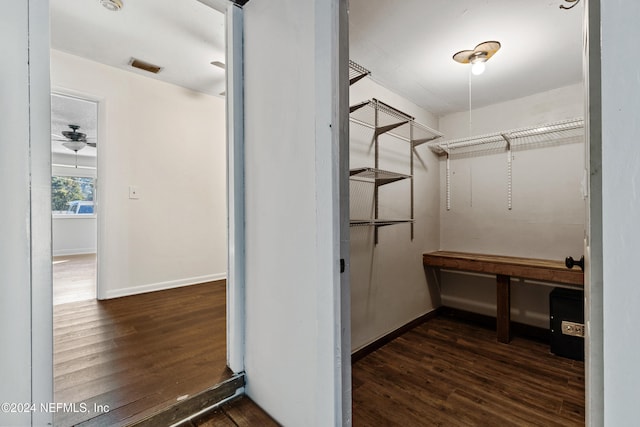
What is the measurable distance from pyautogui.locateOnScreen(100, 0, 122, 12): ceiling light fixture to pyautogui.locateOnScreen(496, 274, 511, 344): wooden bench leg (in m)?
3.51

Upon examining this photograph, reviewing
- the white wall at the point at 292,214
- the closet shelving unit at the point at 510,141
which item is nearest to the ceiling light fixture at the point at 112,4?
the white wall at the point at 292,214

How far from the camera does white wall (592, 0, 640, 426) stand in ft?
1.49

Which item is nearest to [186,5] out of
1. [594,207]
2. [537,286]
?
[594,207]

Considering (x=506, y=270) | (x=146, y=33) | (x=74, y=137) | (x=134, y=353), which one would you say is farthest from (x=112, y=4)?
(x=74, y=137)

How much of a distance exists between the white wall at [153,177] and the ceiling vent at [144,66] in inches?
8.1

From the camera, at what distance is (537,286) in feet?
8.38

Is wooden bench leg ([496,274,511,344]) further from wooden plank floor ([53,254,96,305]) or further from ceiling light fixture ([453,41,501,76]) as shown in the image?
wooden plank floor ([53,254,96,305])

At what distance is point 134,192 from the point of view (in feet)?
9.63

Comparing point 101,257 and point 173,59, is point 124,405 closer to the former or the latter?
point 101,257

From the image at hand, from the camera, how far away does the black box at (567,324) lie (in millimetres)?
2047

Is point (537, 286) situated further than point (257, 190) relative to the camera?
Yes

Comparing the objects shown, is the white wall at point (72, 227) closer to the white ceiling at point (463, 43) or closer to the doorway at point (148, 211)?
the doorway at point (148, 211)

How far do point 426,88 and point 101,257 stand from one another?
3.42 meters

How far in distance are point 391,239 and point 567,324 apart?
140 cm
